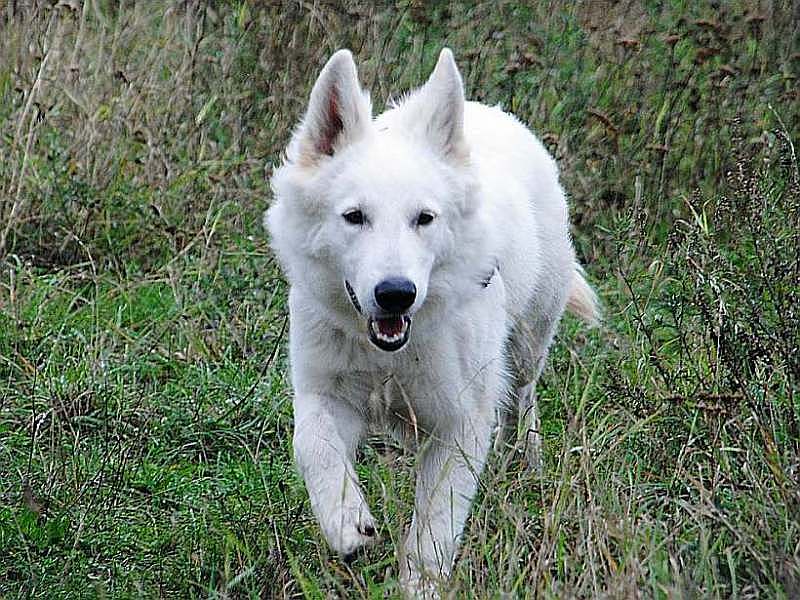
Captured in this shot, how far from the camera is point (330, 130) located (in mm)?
3814

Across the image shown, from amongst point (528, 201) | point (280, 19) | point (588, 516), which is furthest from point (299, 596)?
point (280, 19)

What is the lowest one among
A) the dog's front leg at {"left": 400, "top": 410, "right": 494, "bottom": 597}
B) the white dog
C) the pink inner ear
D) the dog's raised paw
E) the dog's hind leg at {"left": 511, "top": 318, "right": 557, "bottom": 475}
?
the dog's hind leg at {"left": 511, "top": 318, "right": 557, "bottom": 475}

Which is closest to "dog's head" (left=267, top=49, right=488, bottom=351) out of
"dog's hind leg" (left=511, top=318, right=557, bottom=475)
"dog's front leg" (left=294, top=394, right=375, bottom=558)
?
"dog's front leg" (left=294, top=394, right=375, bottom=558)

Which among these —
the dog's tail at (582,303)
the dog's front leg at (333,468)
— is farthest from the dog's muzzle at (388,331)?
the dog's tail at (582,303)

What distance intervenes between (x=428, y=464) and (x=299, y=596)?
56cm

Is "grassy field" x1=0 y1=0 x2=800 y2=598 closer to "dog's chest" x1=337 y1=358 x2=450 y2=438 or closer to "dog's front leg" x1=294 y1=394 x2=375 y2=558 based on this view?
"dog's front leg" x1=294 y1=394 x2=375 y2=558

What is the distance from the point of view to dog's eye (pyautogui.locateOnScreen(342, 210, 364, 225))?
3.56 m

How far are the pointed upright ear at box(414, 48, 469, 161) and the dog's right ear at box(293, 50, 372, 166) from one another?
193mm

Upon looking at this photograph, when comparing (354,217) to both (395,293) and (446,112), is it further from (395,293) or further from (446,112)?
(446,112)

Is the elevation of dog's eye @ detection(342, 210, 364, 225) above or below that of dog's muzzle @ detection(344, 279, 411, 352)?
above

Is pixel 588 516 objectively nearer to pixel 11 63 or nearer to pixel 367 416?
pixel 367 416

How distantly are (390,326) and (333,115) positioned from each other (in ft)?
2.37

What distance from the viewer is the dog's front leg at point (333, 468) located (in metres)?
3.41

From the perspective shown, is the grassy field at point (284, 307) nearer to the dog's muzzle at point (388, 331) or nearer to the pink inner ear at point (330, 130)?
the dog's muzzle at point (388, 331)
